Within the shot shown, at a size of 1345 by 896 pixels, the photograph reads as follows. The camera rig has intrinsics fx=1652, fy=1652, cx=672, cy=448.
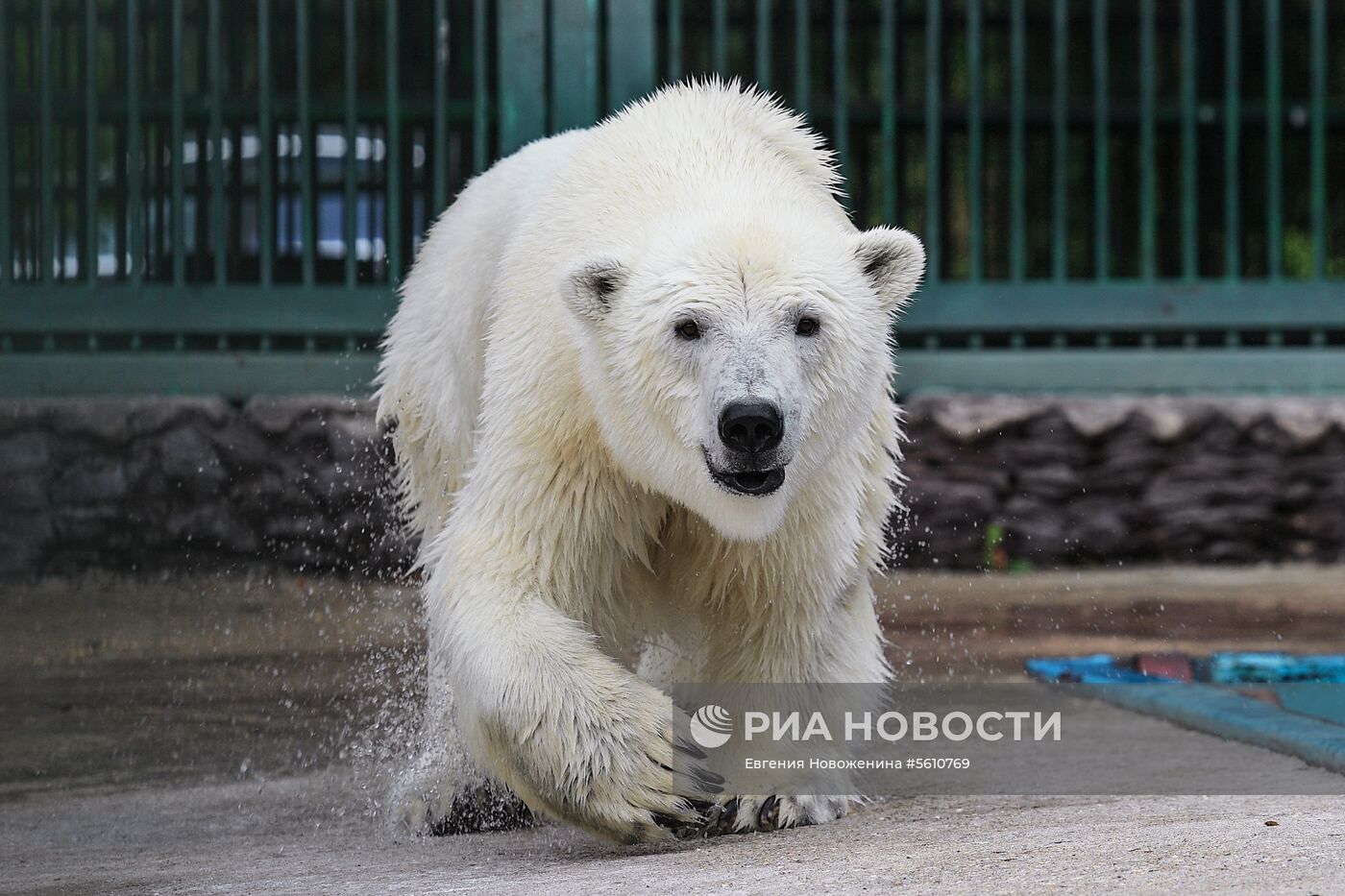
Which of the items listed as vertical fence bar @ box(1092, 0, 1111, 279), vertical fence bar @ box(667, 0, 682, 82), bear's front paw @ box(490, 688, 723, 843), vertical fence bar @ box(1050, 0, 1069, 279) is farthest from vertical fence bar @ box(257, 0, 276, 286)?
bear's front paw @ box(490, 688, 723, 843)

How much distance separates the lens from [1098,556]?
7098mm

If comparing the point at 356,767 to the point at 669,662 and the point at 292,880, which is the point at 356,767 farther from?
the point at 292,880

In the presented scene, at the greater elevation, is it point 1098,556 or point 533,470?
point 533,470

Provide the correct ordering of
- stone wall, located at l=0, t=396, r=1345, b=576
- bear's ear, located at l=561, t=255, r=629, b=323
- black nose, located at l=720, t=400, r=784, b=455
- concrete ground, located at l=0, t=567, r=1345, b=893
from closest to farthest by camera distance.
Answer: concrete ground, located at l=0, t=567, r=1345, b=893 → black nose, located at l=720, t=400, r=784, b=455 → bear's ear, located at l=561, t=255, r=629, b=323 → stone wall, located at l=0, t=396, r=1345, b=576

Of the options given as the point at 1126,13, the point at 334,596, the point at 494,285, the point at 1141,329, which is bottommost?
the point at 334,596

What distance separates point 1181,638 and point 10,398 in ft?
15.3

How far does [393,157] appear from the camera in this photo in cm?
676

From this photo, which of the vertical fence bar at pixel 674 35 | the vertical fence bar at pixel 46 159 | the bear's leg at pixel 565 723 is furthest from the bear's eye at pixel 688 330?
the vertical fence bar at pixel 46 159

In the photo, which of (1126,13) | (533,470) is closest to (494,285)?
(533,470)

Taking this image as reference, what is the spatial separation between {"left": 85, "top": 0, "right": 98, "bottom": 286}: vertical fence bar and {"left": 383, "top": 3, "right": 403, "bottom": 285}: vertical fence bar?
1.22 meters

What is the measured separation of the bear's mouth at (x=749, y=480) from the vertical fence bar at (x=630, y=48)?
13.6 ft

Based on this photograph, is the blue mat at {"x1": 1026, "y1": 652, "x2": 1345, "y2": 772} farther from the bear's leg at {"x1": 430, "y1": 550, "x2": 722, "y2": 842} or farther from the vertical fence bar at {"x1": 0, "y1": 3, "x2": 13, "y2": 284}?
the vertical fence bar at {"x1": 0, "y1": 3, "x2": 13, "y2": 284}

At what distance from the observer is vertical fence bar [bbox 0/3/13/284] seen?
6.71 meters

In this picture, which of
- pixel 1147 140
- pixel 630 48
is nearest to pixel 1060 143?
pixel 1147 140
